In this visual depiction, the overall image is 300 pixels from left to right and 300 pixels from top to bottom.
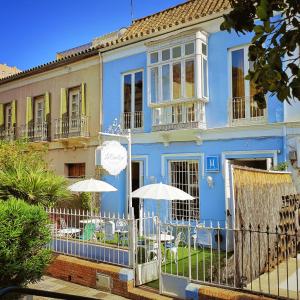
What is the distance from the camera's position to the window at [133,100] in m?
14.1

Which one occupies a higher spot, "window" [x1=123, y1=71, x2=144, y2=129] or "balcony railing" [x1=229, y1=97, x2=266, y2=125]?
"window" [x1=123, y1=71, x2=144, y2=129]

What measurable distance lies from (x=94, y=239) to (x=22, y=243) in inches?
101

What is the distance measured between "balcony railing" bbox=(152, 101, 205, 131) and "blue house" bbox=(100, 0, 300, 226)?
3 centimetres

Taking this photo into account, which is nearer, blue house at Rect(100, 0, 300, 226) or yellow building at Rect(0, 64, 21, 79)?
blue house at Rect(100, 0, 300, 226)

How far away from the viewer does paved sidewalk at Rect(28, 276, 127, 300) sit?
7.66 metres

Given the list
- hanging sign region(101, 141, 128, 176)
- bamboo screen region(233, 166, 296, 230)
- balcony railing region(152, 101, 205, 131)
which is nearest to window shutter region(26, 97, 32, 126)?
balcony railing region(152, 101, 205, 131)

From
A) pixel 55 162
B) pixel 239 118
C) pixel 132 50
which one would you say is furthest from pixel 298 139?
pixel 55 162

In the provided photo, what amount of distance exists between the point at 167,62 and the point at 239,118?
10.3 ft

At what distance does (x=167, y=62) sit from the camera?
41.5 ft

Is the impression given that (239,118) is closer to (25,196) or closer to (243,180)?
(243,180)

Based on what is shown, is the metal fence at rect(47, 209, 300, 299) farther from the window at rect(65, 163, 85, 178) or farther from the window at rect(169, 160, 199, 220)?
the window at rect(65, 163, 85, 178)

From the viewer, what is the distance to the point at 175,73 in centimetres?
1257

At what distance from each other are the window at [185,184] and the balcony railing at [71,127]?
4308 mm

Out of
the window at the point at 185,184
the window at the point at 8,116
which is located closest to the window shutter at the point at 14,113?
the window at the point at 8,116
